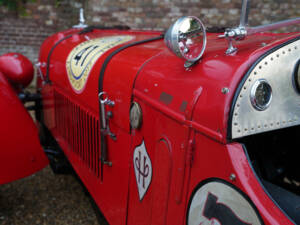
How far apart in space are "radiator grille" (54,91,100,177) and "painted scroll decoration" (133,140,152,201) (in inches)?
21.6

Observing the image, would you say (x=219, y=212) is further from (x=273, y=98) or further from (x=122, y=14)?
(x=122, y=14)

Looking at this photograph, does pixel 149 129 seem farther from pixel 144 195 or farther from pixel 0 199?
pixel 0 199

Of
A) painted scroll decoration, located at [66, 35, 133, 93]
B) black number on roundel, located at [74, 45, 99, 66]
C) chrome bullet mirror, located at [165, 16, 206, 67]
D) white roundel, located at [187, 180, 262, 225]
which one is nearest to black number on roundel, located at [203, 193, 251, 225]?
white roundel, located at [187, 180, 262, 225]

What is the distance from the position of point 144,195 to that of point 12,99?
141 cm

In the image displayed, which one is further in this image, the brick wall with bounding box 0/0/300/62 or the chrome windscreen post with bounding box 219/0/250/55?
the brick wall with bounding box 0/0/300/62

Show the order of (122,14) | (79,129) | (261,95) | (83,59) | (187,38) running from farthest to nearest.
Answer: (122,14), (79,129), (83,59), (187,38), (261,95)

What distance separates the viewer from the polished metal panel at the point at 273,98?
0.92 meters

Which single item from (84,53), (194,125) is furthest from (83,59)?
(194,125)

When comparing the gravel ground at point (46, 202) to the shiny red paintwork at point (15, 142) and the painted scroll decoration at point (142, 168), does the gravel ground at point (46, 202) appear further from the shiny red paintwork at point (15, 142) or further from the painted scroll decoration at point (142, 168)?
the painted scroll decoration at point (142, 168)

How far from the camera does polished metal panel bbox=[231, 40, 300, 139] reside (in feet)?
3.01

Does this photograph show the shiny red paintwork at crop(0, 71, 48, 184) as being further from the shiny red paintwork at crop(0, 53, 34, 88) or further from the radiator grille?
the shiny red paintwork at crop(0, 53, 34, 88)

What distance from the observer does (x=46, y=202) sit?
8.85 feet

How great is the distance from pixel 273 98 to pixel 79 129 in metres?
1.57

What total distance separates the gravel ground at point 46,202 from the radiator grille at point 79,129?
58 cm
